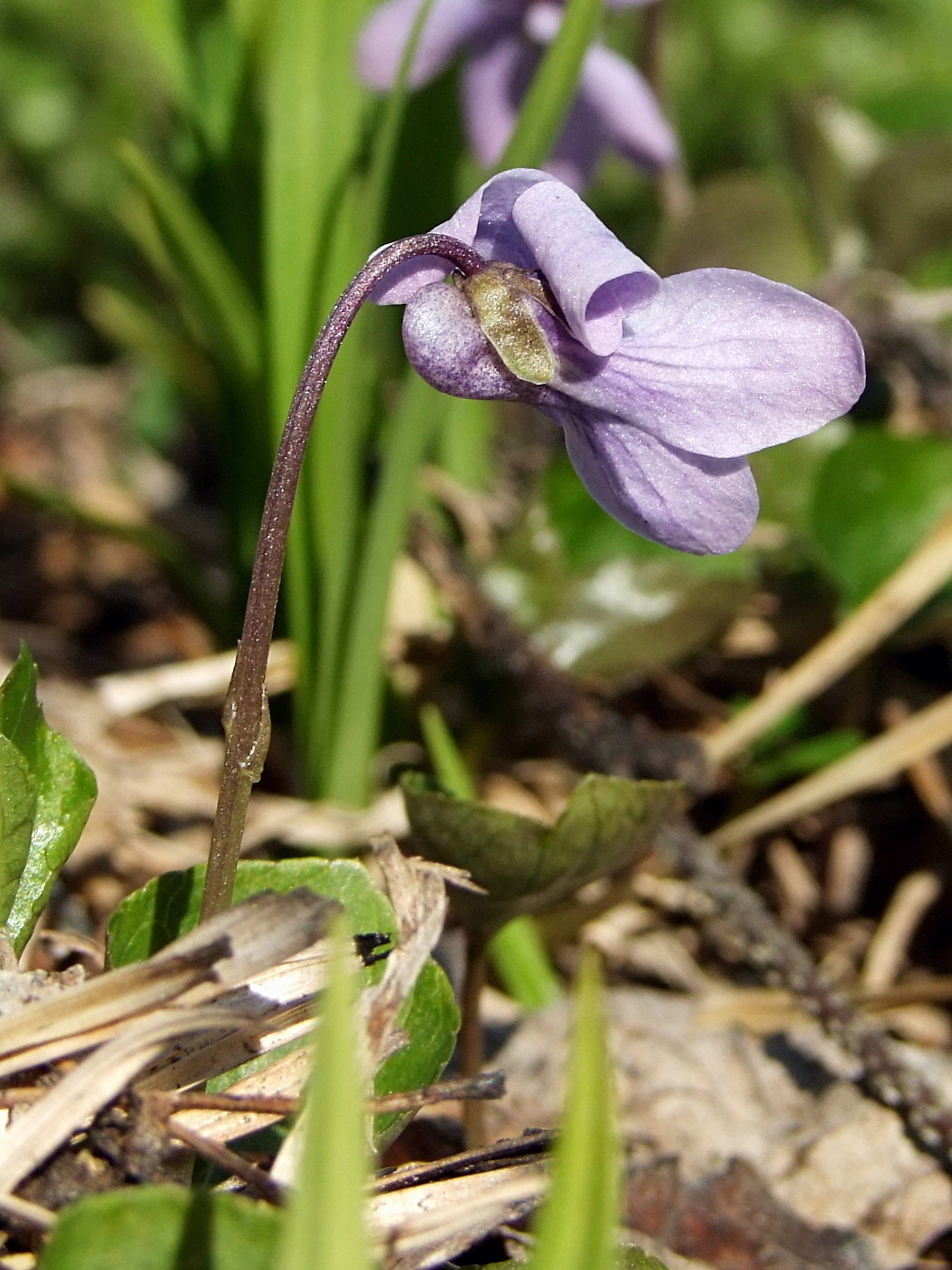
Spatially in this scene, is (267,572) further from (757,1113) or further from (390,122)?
(757,1113)

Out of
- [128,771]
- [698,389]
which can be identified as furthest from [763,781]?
[698,389]

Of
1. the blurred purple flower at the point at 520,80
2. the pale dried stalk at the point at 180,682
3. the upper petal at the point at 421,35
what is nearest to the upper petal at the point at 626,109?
the blurred purple flower at the point at 520,80

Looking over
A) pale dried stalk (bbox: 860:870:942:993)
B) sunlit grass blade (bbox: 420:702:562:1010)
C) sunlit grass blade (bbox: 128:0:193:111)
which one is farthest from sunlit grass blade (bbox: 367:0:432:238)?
pale dried stalk (bbox: 860:870:942:993)

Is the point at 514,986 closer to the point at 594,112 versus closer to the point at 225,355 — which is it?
the point at 225,355

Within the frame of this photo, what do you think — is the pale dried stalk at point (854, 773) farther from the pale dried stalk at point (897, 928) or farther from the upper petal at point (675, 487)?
the upper petal at point (675, 487)

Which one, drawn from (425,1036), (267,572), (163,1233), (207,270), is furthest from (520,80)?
(163,1233)

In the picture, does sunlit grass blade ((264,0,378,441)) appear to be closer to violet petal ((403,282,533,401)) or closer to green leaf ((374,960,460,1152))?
violet petal ((403,282,533,401))
